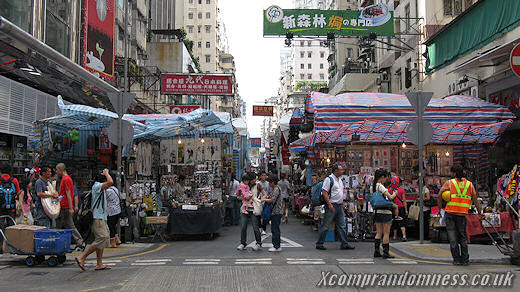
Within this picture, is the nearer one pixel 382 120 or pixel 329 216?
pixel 329 216

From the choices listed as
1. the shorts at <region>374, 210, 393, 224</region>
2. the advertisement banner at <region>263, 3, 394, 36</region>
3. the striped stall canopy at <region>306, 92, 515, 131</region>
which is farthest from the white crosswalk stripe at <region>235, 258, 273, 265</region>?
the advertisement banner at <region>263, 3, 394, 36</region>

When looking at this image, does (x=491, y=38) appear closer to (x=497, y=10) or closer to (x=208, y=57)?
(x=497, y=10)

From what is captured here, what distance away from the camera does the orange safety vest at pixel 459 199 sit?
8336 millimetres

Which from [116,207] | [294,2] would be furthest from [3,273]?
[294,2]

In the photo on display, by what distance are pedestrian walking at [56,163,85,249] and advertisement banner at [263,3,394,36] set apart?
543 inches

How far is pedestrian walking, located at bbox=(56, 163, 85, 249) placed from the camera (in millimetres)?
9984

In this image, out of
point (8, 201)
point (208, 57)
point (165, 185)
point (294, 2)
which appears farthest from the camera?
point (294, 2)

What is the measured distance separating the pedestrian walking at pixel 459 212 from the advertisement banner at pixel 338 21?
14.2m

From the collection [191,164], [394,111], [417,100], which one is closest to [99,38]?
[191,164]

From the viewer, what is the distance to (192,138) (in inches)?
629

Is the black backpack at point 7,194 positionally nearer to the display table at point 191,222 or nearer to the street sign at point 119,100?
the street sign at point 119,100

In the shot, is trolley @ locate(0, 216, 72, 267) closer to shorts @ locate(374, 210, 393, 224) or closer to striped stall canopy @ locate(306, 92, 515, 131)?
shorts @ locate(374, 210, 393, 224)

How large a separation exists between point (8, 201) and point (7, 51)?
4.37 metres

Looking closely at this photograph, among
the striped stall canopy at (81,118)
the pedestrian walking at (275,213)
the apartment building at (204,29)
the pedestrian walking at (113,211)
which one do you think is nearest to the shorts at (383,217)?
the pedestrian walking at (275,213)
